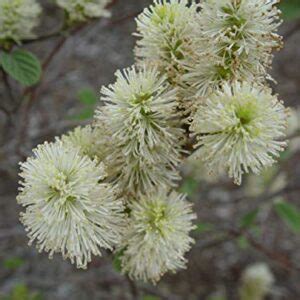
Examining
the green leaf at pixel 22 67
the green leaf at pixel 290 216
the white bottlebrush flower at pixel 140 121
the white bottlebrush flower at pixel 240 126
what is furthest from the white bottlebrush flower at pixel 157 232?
the green leaf at pixel 290 216

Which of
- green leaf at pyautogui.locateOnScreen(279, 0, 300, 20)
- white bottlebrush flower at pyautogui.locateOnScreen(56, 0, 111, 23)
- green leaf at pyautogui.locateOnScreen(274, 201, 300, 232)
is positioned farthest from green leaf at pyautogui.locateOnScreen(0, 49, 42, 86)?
green leaf at pyautogui.locateOnScreen(274, 201, 300, 232)

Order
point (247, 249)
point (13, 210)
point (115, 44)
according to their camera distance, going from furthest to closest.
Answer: point (115, 44) → point (247, 249) → point (13, 210)

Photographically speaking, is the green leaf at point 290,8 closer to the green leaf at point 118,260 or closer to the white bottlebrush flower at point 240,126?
the white bottlebrush flower at point 240,126

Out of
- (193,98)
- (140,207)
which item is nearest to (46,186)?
(140,207)

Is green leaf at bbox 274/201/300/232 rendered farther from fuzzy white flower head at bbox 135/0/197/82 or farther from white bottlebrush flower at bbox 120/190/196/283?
fuzzy white flower head at bbox 135/0/197/82

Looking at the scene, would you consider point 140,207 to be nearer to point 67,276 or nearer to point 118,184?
point 118,184

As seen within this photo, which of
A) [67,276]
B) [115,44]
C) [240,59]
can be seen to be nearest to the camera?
[240,59]
